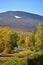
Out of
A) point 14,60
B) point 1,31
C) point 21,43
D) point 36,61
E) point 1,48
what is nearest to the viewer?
point 14,60

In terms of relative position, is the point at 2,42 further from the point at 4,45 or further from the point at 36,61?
the point at 36,61

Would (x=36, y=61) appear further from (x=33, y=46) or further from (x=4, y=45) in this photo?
(x=33, y=46)

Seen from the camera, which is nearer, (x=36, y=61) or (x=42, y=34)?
(x=36, y=61)

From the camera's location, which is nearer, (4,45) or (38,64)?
(38,64)

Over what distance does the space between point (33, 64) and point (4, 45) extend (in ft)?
94.3

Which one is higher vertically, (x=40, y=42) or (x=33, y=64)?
(x=33, y=64)

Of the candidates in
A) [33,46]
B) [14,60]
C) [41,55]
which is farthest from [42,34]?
[14,60]

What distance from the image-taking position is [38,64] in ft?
68.7

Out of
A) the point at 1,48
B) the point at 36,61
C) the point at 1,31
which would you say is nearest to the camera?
the point at 36,61

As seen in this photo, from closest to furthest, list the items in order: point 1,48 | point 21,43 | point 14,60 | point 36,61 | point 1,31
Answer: point 14,60, point 36,61, point 1,48, point 1,31, point 21,43

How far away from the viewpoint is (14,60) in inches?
722

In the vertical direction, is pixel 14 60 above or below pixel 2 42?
above

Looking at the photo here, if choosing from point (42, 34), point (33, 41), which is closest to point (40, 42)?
point (42, 34)

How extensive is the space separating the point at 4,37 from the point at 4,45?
6.10 ft
